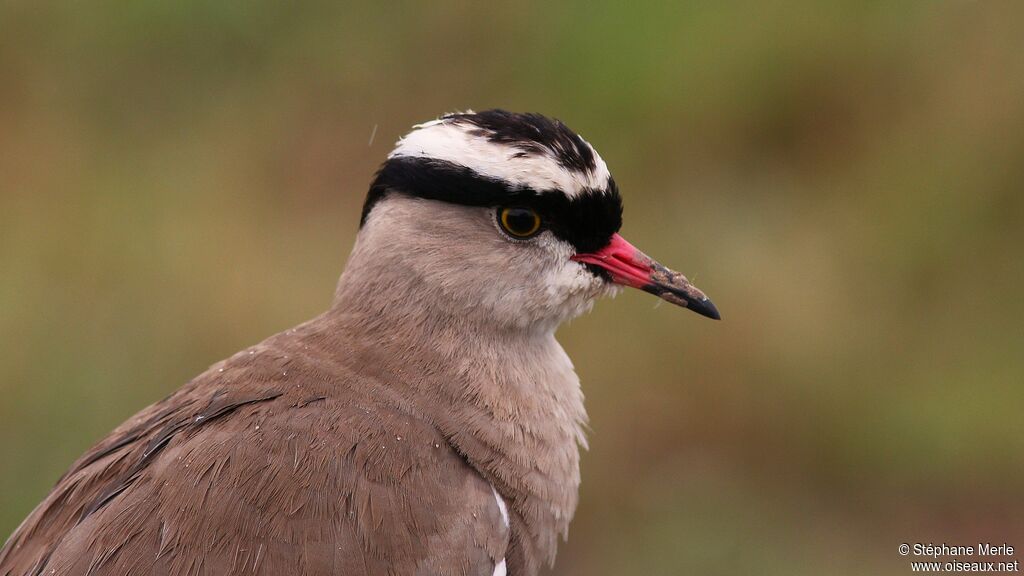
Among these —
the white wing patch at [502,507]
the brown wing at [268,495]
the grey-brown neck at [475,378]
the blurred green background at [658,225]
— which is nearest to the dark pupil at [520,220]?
the grey-brown neck at [475,378]

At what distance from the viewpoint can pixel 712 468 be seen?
20.8 feet

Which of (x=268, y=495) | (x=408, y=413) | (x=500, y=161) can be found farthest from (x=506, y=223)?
(x=268, y=495)

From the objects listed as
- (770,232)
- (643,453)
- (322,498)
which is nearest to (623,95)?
(770,232)

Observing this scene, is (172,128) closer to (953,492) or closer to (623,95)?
(623,95)

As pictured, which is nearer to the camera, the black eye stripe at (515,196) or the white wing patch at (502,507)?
the white wing patch at (502,507)

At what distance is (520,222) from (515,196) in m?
0.10

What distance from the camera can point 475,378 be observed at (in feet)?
13.0

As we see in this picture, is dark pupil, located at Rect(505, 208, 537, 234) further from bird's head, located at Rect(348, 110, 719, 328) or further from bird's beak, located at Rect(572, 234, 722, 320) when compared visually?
bird's beak, located at Rect(572, 234, 722, 320)

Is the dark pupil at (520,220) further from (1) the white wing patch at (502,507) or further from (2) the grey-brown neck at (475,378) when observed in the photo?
(1) the white wing patch at (502,507)

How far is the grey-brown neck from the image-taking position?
385cm

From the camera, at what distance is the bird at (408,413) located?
336 cm

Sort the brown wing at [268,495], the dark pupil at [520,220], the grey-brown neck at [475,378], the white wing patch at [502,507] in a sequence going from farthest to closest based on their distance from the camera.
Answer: the dark pupil at [520,220] < the grey-brown neck at [475,378] < the white wing patch at [502,507] < the brown wing at [268,495]

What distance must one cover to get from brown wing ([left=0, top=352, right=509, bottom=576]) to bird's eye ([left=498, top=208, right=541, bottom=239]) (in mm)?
742

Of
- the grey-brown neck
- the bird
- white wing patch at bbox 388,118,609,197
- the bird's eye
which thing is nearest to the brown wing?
the bird
